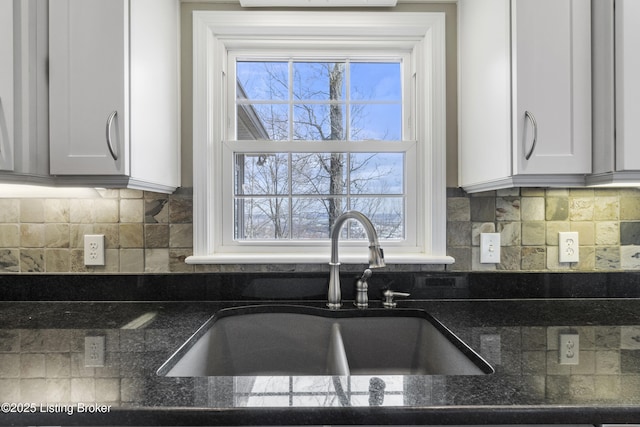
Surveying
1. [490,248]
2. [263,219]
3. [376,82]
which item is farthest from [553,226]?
[263,219]

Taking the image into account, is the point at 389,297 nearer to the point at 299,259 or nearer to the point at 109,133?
the point at 299,259

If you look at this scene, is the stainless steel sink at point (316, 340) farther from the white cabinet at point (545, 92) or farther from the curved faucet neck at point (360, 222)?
the white cabinet at point (545, 92)

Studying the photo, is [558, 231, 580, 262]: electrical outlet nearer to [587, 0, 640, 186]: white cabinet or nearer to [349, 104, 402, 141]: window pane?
[587, 0, 640, 186]: white cabinet

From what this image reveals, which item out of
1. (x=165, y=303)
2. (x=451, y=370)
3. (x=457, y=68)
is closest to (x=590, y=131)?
(x=457, y=68)

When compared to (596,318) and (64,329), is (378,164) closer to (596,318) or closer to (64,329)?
(596,318)

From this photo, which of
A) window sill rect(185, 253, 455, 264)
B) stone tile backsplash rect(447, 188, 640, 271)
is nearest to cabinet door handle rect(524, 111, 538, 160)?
stone tile backsplash rect(447, 188, 640, 271)

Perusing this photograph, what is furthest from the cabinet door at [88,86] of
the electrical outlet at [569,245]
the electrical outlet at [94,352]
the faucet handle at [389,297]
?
the electrical outlet at [569,245]

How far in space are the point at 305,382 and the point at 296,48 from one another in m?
1.33

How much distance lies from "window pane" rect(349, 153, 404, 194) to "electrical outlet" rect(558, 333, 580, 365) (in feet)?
2.63

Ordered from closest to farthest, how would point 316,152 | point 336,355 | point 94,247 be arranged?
point 336,355 → point 94,247 → point 316,152

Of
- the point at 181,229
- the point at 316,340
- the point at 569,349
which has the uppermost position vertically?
the point at 181,229

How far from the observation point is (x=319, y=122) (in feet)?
5.38

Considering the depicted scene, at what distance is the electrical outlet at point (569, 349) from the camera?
0.90 meters

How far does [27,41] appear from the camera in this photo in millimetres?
1109
